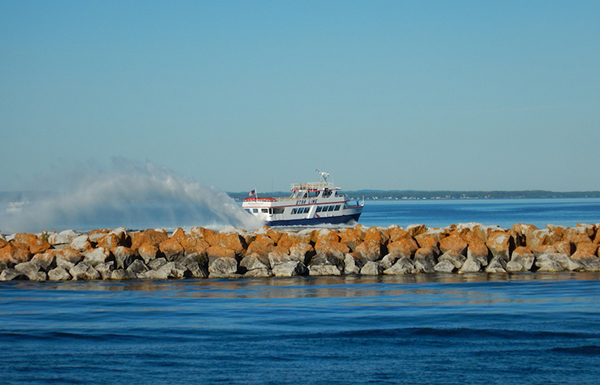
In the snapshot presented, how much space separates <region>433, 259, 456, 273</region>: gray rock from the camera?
87.2ft

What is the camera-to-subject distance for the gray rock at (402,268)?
26.2 metres

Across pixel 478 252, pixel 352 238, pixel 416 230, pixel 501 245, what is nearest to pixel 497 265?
pixel 478 252

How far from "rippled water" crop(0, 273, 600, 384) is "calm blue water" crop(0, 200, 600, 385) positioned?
0.11 ft

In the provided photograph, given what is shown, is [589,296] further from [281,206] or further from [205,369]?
[281,206]

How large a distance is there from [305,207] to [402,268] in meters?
46.8

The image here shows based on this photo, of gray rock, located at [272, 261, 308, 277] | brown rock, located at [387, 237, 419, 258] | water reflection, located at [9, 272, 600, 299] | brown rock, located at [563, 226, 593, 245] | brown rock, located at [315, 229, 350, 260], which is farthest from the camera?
brown rock, located at [563, 226, 593, 245]

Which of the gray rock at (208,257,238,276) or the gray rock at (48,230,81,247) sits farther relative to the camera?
the gray rock at (48,230,81,247)

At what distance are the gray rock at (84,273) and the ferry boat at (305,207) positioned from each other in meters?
44.1

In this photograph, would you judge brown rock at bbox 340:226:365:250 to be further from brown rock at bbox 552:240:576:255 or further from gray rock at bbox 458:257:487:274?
brown rock at bbox 552:240:576:255

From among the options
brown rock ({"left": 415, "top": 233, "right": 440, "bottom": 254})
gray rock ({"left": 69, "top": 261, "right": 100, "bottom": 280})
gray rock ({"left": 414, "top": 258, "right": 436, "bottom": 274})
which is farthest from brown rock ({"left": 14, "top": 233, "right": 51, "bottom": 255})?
brown rock ({"left": 415, "top": 233, "right": 440, "bottom": 254})

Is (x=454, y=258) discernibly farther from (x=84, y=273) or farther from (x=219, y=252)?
(x=84, y=273)

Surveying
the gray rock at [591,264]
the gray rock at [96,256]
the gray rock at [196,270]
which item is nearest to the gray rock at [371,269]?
the gray rock at [196,270]

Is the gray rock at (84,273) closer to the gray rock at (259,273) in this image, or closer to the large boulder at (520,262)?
the gray rock at (259,273)

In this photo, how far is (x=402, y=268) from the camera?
86.5 ft
